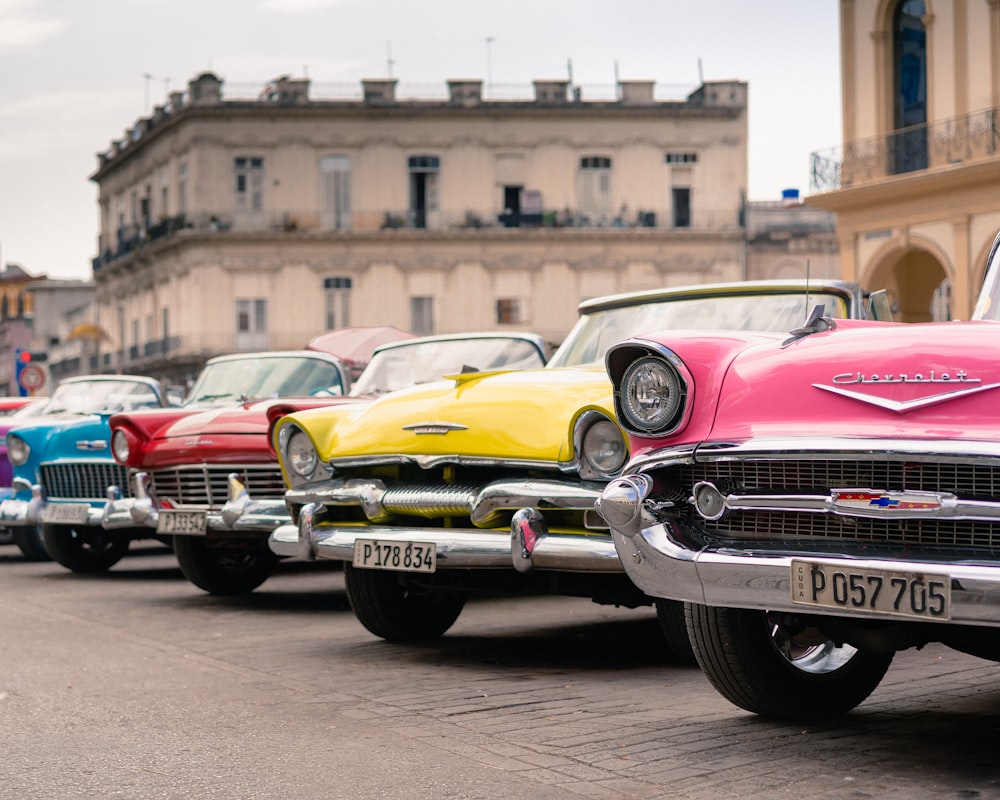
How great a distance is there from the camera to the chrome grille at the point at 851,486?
13.6 ft

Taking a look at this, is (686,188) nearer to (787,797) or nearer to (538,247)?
(538,247)

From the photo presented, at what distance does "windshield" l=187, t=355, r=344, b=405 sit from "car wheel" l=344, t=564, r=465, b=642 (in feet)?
10.9

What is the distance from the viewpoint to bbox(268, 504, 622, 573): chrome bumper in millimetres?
6039

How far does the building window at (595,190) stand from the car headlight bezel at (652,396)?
4755 centimetres

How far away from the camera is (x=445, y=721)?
545cm

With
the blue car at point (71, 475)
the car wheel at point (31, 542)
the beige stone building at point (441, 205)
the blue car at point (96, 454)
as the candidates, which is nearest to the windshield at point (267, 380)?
the blue car at point (96, 454)

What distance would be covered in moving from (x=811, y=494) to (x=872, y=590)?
0.35 m

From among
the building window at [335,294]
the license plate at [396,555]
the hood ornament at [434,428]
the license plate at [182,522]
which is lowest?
the license plate at [182,522]

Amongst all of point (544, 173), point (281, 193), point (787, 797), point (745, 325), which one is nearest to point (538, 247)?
point (544, 173)

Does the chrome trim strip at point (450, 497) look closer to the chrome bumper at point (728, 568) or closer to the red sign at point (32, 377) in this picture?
the chrome bumper at point (728, 568)

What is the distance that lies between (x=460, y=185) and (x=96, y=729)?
47.1 m

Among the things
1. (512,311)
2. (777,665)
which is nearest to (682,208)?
(512,311)

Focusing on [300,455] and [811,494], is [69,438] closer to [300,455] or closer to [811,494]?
[300,455]

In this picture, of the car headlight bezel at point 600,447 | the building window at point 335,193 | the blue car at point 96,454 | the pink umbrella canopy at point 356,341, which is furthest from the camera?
the building window at point 335,193
